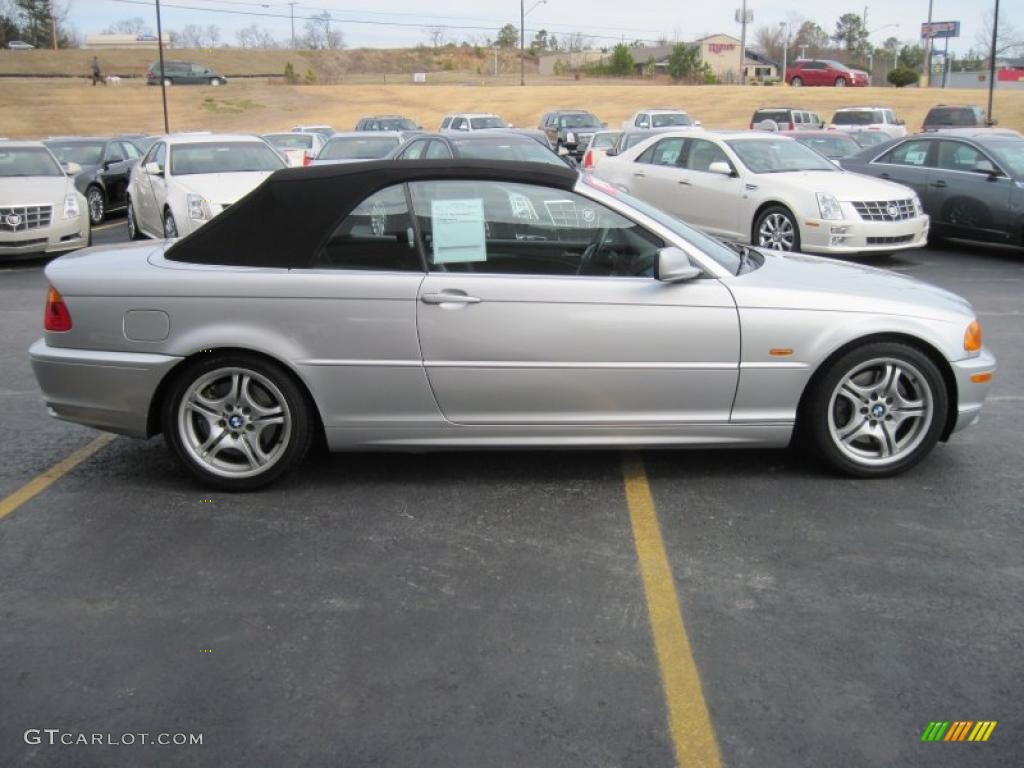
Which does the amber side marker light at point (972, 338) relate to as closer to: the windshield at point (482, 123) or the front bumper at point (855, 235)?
the front bumper at point (855, 235)

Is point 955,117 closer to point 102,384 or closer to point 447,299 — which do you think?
point 447,299

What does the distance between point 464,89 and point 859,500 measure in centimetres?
6535

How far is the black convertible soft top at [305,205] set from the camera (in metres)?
4.70

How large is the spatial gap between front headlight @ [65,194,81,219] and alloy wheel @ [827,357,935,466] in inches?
431

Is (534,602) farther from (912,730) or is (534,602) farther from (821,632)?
(912,730)

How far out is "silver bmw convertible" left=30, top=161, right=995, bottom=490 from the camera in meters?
4.55

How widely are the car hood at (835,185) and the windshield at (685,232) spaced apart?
22.4 feet

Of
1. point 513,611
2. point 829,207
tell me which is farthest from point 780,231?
point 513,611

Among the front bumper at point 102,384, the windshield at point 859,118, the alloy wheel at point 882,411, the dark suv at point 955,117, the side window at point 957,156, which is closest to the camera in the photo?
the front bumper at point 102,384

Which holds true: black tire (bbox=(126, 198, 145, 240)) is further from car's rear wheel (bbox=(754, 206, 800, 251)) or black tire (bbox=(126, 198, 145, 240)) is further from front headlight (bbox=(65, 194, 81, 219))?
car's rear wheel (bbox=(754, 206, 800, 251))

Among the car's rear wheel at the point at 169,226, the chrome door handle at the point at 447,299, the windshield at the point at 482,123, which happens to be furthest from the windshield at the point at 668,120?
the chrome door handle at the point at 447,299

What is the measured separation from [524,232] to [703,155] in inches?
349

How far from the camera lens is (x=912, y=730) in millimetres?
2871

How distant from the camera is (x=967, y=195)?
1290cm
